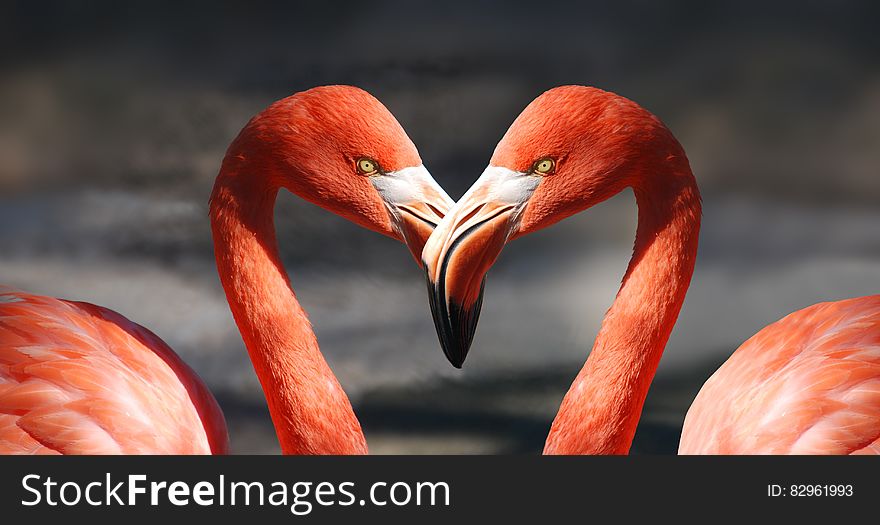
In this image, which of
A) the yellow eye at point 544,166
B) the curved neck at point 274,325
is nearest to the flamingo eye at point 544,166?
the yellow eye at point 544,166

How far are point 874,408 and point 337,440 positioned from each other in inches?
63.5

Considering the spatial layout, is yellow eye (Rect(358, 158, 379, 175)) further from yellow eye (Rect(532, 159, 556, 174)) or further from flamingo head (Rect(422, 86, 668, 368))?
yellow eye (Rect(532, 159, 556, 174))

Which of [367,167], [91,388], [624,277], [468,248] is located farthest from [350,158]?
[91,388]

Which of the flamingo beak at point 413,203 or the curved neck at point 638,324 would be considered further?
the curved neck at point 638,324

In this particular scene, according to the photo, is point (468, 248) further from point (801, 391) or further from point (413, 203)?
point (801, 391)

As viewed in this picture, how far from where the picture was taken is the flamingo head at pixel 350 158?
9.25 feet

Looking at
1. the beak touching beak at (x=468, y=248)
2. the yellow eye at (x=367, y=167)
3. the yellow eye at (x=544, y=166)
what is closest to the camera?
the beak touching beak at (x=468, y=248)

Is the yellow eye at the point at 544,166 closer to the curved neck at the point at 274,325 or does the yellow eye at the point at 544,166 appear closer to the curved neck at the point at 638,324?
the curved neck at the point at 638,324

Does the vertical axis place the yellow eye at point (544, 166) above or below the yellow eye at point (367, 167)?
below

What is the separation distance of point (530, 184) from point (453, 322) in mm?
456

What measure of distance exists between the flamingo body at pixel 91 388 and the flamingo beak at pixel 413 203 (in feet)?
3.22
